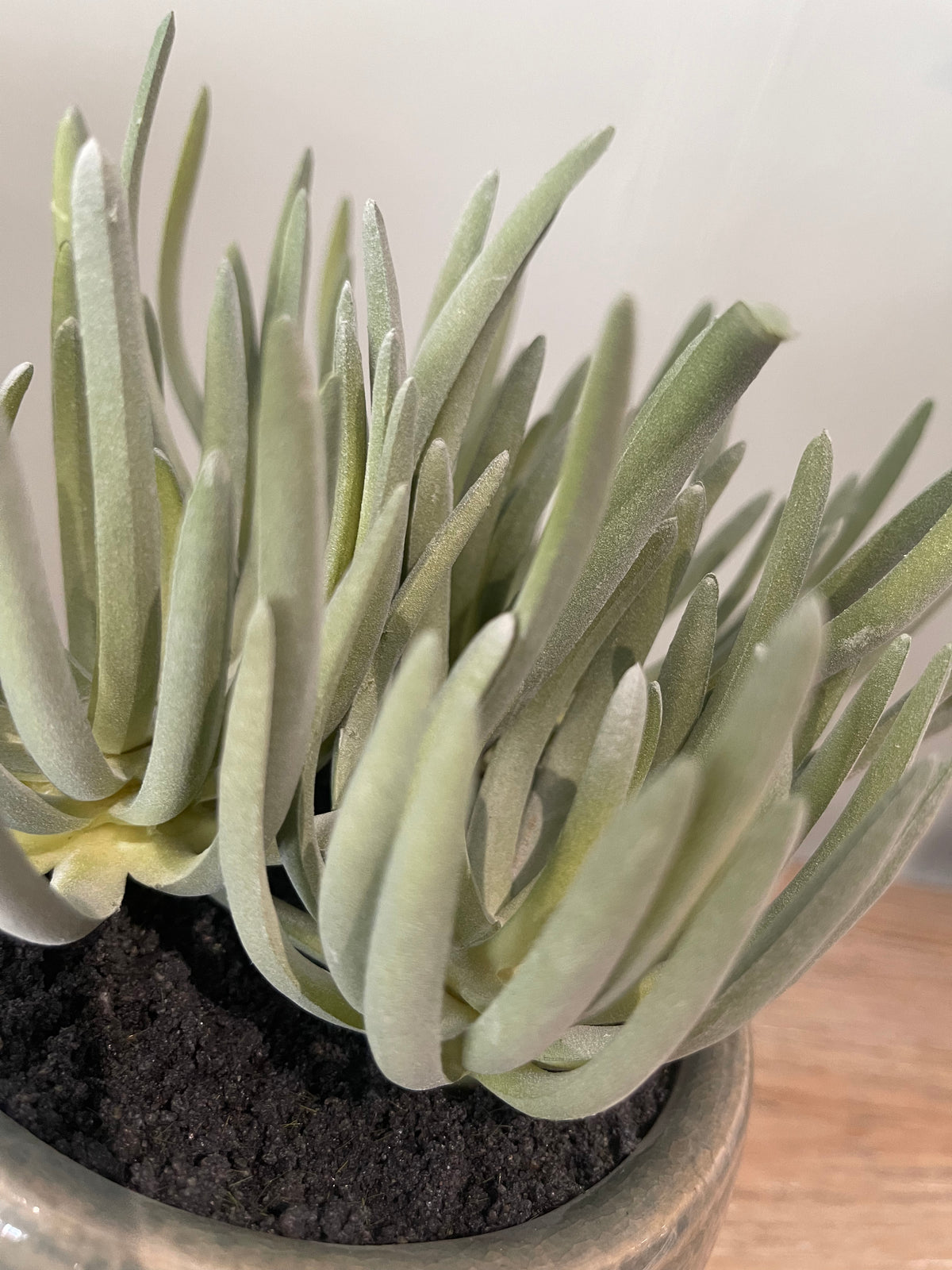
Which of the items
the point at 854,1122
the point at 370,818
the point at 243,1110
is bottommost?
the point at 854,1122

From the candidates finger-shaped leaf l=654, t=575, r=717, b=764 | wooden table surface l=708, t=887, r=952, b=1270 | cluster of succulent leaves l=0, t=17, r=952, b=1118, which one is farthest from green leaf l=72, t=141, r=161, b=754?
wooden table surface l=708, t=887, r=952, b=1270

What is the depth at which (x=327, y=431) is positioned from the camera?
21 cm

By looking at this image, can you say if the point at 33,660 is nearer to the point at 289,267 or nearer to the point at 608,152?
the point at 289,267

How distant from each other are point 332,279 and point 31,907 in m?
0.18

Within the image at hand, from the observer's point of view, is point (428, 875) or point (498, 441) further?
point (498, 441)

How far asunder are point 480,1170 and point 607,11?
561 mm

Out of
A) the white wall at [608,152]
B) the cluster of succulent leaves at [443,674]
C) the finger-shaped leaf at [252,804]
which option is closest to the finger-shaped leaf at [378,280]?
the cluster of succulent leaves at [443,674]

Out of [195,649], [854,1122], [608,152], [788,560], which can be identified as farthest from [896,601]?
[608,152]

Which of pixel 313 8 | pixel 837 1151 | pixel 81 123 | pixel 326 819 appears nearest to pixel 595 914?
pixel 326 819

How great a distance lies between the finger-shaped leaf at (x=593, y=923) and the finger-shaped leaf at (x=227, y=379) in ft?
0.34

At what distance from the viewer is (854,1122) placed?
45cm

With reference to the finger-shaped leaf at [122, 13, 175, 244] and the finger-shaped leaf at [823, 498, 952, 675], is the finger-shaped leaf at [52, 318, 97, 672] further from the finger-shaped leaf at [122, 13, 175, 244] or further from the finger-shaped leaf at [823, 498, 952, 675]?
the finger-shaped leaf at [823, 498, 952, 675]

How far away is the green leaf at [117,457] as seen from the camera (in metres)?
0.15

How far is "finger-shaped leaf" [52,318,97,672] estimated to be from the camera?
0.21 metres
